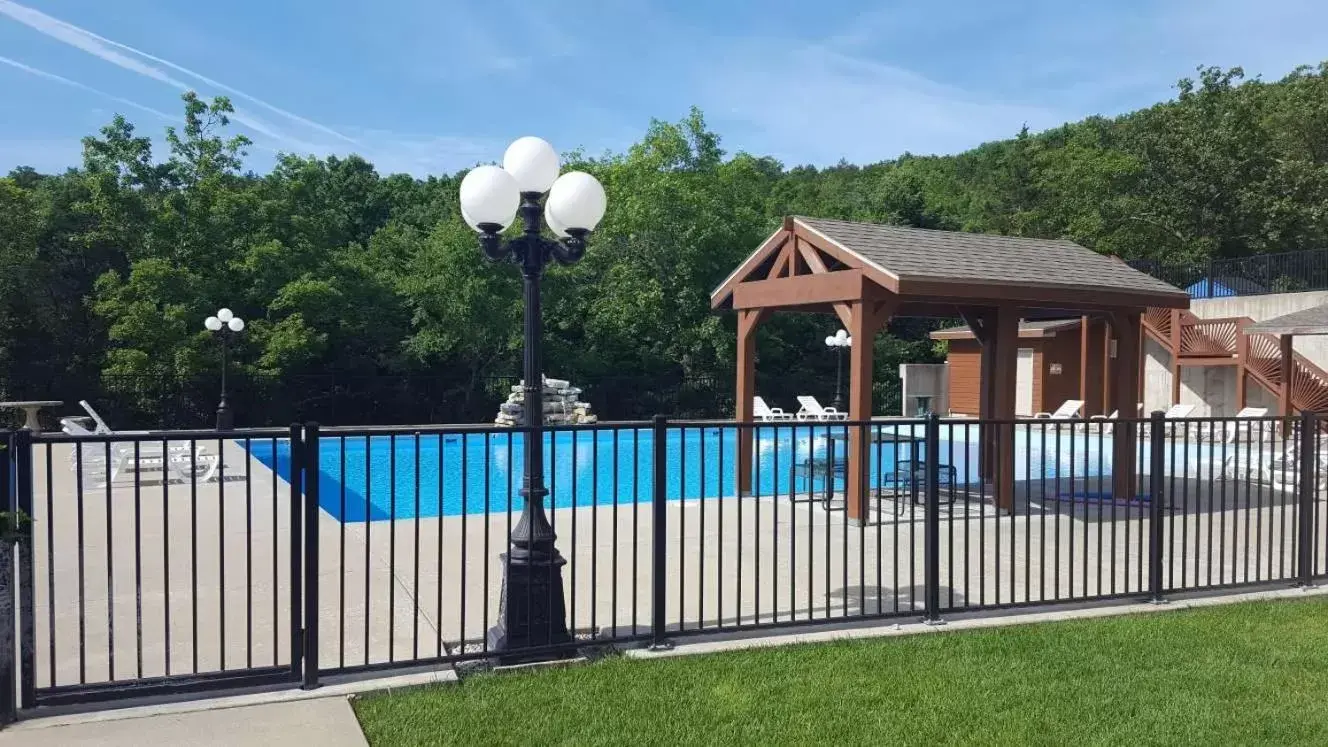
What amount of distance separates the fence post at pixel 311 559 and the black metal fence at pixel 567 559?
0.02 metres

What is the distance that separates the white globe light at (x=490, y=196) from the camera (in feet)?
18.6

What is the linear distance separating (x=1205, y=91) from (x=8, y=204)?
3973 cm

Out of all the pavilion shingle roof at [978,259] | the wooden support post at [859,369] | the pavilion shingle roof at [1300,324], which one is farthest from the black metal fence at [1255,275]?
the wooden support post at [859,369]

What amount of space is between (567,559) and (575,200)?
3.73m

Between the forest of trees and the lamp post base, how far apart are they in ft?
67.9

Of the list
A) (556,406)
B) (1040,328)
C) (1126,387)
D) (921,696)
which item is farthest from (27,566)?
(1040,328)

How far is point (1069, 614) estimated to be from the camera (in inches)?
253

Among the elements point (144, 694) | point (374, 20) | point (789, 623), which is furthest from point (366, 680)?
point (374, 20)

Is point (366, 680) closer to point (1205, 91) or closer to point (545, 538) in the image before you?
point (545, 538)

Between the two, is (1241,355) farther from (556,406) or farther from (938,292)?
(556,406)

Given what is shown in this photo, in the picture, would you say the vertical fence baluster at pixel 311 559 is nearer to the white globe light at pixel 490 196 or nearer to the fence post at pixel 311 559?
the fence post at pixel 311 559

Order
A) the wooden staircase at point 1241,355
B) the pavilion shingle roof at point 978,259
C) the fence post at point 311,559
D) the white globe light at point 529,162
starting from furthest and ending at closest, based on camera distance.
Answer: the wooden staircase at point 1241,355, the pavilion shingle roof at point 978,259, the white globe light at point 529,162, the fence post at point 311,559

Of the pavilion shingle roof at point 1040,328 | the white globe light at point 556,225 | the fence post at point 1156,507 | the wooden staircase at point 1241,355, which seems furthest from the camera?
the pavilion shingle roof at point 1040,328

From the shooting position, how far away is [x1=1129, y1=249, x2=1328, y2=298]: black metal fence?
2642 cm
